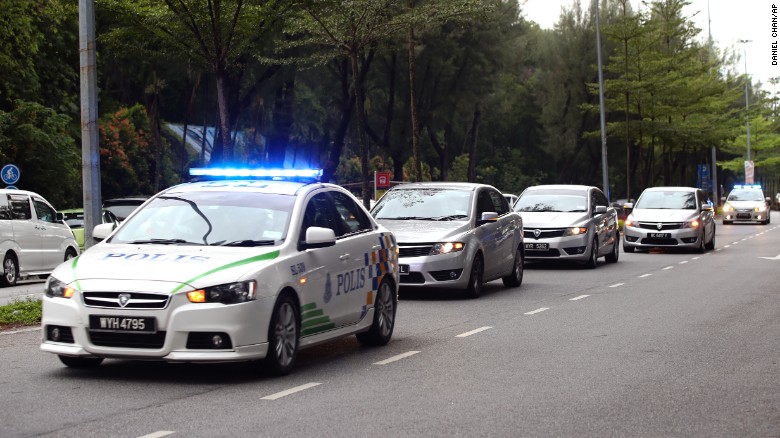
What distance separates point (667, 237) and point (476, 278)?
1412 cm

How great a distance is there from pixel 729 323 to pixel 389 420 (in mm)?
7562

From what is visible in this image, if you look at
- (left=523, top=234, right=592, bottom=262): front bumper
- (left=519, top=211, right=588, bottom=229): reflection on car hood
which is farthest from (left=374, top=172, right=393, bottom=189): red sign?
(left=523, top=234, right=592, bottom=262): front bumper

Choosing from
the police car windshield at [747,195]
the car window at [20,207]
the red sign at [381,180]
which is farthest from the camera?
the police car windshield at [747,195]

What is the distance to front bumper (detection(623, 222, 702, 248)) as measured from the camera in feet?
102

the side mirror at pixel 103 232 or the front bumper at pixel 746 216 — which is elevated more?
the side mirror at pixel 103 232

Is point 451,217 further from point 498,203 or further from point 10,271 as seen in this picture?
point 10,271

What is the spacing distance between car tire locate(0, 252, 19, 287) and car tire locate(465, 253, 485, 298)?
31.6 ft

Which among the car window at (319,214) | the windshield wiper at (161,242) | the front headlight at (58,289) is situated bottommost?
the front headlight at (58,289)

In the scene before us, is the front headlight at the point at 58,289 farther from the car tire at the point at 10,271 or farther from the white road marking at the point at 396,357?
the car tire at the point at 10,271

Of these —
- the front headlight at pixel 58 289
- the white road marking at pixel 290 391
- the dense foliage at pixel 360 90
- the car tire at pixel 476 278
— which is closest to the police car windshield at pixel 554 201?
the dense foliage at pixel 360 90

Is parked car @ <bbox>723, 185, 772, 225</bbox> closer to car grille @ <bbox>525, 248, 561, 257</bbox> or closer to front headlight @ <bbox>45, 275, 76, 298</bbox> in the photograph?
car grille @ <bbox>525, 248, 561, 257</bbox>

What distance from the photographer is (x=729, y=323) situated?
14562 millimetres

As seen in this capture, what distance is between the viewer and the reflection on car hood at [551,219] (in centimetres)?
2503

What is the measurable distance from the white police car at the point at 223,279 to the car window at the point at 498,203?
25.8 feet
